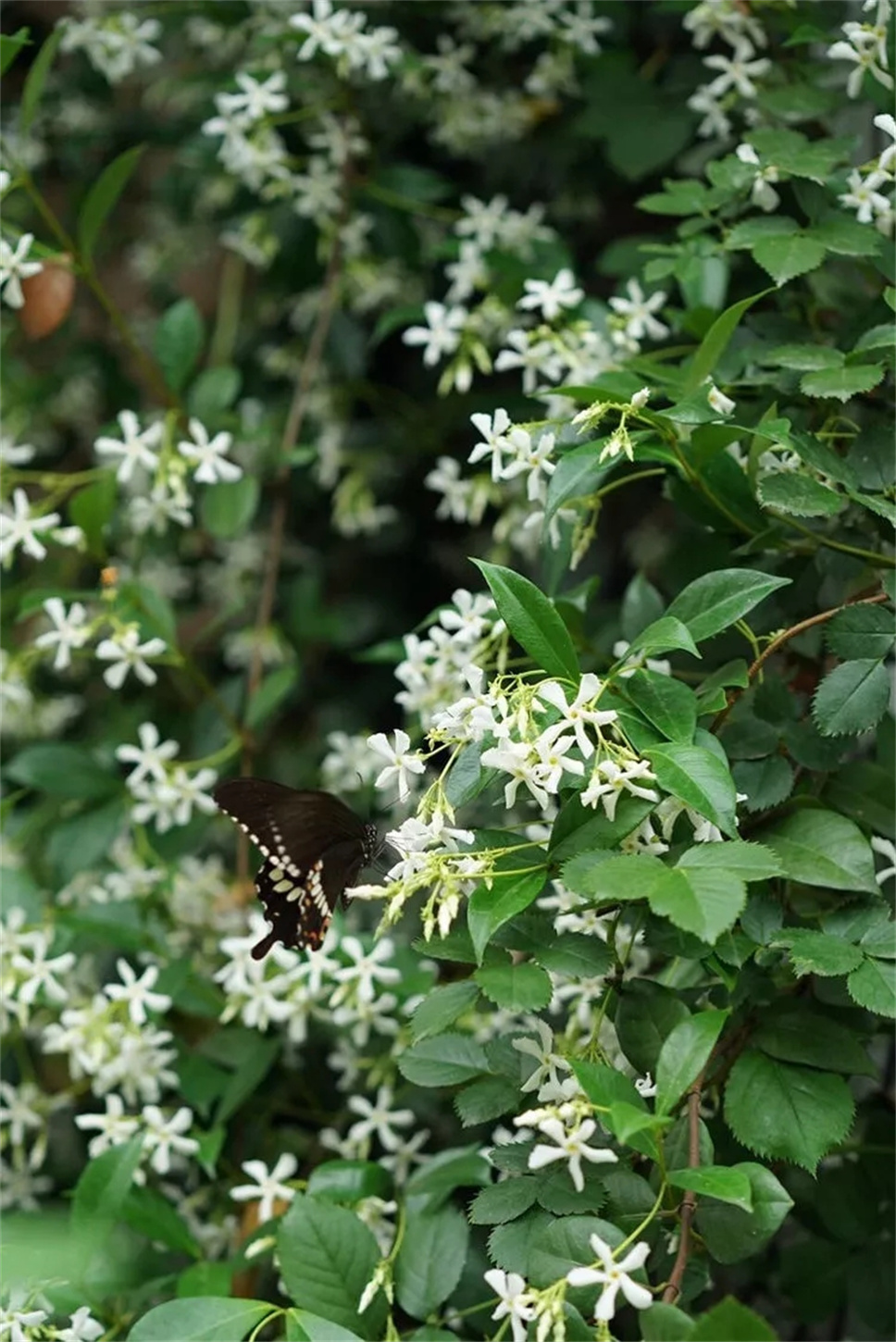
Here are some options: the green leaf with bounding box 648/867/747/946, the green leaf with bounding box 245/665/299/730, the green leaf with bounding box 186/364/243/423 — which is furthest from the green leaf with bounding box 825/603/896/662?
the green leaf with bounding box 186/364/243/423

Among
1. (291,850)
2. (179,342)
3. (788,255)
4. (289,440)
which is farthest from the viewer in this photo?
(289,440)

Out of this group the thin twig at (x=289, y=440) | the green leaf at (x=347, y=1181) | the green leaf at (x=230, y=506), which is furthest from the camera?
the thin twig at (x=289, y=440)

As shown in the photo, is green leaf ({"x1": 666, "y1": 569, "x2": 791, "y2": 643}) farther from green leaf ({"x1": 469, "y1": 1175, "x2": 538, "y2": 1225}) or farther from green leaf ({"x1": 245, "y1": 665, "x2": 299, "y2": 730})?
green leaf ({"x1": 245, "y1": 665, "x2": 299, "y2": 730})

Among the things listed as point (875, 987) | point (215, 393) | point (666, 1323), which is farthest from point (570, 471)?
point (215, 393)

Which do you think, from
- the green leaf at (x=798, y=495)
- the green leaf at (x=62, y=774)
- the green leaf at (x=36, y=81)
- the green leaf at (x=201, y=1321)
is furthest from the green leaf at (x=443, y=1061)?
the green leaf at (x=36, y=81)

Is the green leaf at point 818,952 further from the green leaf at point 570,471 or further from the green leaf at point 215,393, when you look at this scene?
the green leaf at point 215,393

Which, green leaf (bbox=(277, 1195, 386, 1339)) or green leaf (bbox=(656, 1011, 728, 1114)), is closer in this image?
green leaf (bbox=(656, 1011, 728, 1114))

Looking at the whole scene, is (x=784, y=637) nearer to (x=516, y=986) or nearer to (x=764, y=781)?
(x=764, y=781)
